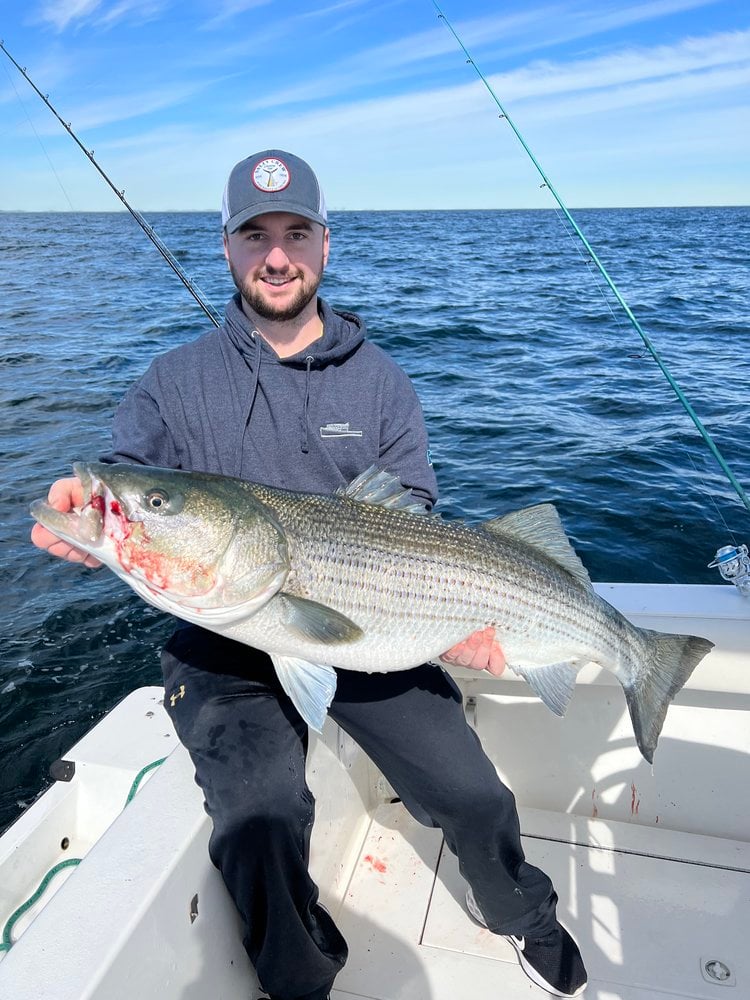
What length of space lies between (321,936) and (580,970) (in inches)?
46.3

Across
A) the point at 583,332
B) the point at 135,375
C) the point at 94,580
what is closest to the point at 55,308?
the point at 135,375

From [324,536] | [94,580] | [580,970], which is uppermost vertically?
[324,536]

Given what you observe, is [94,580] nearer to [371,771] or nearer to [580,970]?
[371,771]

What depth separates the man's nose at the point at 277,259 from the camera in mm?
3279

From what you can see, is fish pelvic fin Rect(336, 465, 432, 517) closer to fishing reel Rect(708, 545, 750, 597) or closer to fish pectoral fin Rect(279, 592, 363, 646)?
fish pectoral fin Rect(279, 592, 363, 646)

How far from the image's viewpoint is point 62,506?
2381mm

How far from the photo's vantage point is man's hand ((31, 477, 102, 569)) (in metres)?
2.36

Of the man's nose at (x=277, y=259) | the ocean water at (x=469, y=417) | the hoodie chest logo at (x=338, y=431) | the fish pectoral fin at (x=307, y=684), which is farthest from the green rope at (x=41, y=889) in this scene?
the man's nose at (x=277, y=259)

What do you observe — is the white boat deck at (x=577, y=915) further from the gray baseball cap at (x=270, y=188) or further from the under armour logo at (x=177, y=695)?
the gray baseball cap at (x=270, y=188)

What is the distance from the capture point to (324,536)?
8.86 feet

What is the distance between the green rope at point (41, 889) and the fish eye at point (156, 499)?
114 cm

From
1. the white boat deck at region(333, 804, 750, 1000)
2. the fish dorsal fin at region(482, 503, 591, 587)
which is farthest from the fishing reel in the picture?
the white boat deck at region(333, 804, 750, 1000)

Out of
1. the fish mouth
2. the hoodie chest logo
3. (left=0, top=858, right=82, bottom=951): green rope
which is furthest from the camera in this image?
the hoodie chest logo

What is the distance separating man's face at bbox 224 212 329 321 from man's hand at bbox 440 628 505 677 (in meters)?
1.69
